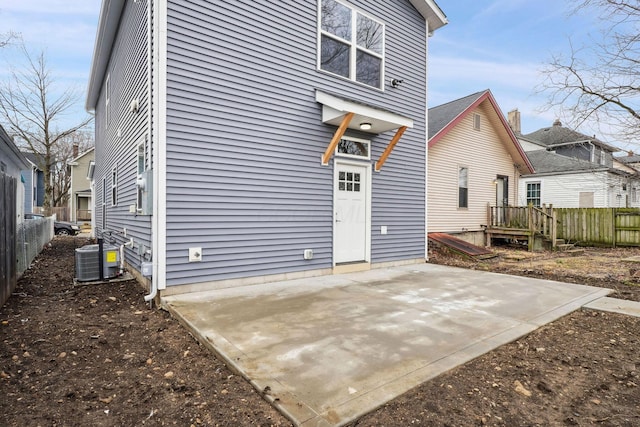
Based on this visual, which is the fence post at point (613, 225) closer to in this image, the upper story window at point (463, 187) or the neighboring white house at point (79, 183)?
the upper story window at point (463, 187)

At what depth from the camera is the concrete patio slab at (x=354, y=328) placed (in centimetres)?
233

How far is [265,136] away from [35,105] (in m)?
24.9

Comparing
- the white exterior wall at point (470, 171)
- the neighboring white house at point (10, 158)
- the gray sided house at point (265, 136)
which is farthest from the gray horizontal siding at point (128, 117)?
the white exterior wall at point (470, 171)

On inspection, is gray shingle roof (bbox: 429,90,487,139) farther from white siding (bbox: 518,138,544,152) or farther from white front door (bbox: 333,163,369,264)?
white siding (bbox: 518,138,544,152)

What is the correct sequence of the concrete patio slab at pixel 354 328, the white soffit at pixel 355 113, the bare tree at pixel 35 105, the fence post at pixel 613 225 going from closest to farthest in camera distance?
the concrete patio slab at pixel 354 328 < the white soffit at pixel 355 113 < the fence post at pixel 613 225 < the bare tree at pixel 35 105

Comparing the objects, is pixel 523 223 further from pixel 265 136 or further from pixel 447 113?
pixel 265 136

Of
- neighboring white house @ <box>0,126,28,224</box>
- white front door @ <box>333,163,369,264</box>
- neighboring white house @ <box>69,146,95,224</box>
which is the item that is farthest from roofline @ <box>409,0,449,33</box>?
neighboring white house @ <box>69,146,95,224</box>

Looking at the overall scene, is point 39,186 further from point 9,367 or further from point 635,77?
point 635,77

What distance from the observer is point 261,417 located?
2.08 m

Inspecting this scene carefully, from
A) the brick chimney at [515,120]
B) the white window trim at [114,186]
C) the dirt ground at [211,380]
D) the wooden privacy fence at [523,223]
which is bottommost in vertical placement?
the dirt ground at [211,380]

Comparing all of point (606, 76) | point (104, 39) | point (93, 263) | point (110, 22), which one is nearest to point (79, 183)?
point (104, 39)

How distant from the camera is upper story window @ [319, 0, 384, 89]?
21.2ft

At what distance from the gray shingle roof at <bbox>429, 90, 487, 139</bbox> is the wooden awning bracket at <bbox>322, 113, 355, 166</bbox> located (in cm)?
588

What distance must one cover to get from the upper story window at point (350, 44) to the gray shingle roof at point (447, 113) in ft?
14.5
